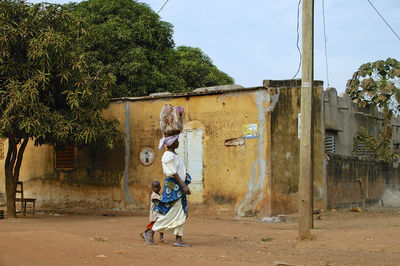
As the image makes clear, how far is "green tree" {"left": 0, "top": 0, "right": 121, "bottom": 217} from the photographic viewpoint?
37.3 feet

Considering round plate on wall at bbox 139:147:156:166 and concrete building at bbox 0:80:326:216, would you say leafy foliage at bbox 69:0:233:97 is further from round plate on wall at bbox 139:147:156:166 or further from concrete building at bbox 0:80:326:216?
round plate on wall at bbox 139:147:156:166

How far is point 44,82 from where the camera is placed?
11.5m

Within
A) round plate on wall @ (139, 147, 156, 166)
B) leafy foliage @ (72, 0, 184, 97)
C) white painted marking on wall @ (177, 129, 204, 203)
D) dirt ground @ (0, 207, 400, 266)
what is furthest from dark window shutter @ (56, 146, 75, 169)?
leafy foliage @ (72, 0, 184, 97)

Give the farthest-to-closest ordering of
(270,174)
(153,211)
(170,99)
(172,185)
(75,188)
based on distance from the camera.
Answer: (75,188), (170,99), (270,174), (153,211), (172,185)

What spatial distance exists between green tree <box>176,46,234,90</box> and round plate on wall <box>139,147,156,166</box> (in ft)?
50.8

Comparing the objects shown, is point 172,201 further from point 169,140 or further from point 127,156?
point 127,156

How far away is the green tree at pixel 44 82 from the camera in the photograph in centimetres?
1138

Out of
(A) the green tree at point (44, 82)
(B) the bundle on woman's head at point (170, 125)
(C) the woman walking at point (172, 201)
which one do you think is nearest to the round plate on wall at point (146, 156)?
(A) the green tree at point (44, 82)

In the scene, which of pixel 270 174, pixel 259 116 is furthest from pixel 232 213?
pixel 259 116

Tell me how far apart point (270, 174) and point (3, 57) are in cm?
681

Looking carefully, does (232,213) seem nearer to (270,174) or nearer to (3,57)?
(270,174)

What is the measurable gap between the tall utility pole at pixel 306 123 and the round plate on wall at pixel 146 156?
6560mm

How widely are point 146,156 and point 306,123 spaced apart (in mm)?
6909

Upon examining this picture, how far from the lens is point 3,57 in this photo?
11570 millimetres
